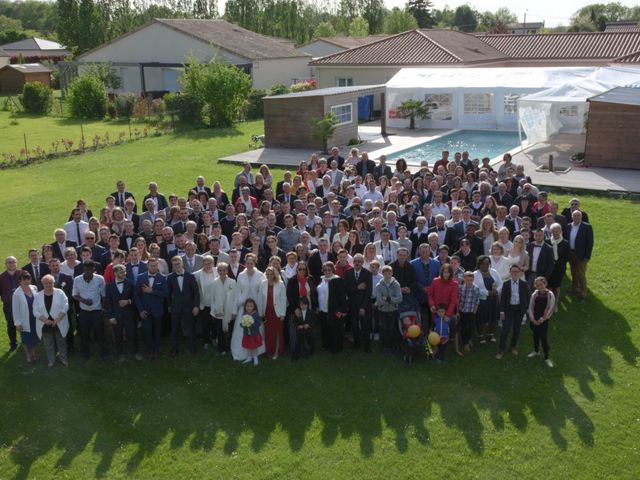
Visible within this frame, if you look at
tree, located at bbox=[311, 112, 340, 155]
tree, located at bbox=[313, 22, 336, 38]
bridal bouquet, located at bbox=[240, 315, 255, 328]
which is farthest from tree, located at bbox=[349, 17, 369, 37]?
bridal bouquet, located at bbox=[240, 315, 255, 328]

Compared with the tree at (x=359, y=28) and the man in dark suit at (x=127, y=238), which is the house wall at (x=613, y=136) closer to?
the man in dark suit at (x=127, y=238)

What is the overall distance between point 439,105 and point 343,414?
2380 cm

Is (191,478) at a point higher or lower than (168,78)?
lower

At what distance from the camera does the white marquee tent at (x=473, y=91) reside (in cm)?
2664

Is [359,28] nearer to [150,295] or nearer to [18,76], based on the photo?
[18,76]

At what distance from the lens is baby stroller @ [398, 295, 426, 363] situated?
9.05m

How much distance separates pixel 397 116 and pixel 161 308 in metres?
22.6

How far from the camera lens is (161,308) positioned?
9.24 m

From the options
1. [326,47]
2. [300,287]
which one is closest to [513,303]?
[300,287]

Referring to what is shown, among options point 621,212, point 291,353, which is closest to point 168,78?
point 621,212

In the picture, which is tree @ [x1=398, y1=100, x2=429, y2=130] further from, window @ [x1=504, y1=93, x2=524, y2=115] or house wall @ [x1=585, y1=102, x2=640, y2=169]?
house wall @ [x1=585, y1=102, x2=640, y2=169]

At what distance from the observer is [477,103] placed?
94.0 ft

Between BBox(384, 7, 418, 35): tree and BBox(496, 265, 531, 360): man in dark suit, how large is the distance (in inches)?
2792

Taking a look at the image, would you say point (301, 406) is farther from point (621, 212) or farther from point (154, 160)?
point (154, 160)
